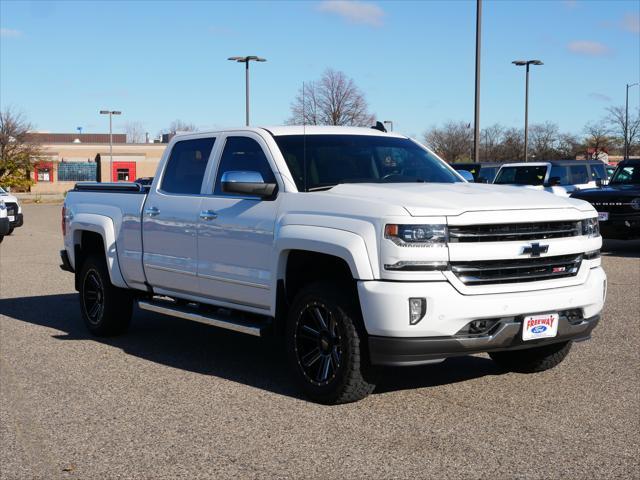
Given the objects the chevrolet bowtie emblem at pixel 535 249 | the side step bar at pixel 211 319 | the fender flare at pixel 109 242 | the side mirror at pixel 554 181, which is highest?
the side mirror at pixel 554 181

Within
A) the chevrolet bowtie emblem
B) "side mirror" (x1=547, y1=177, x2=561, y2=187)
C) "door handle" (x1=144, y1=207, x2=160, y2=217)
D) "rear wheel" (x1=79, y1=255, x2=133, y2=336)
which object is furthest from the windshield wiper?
"side mirror" (x1=547, y1=177, x2=561, y2=187)

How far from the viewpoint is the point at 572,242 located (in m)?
6.34

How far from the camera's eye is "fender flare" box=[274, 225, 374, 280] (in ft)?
19.3

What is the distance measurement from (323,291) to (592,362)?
275 centimetres

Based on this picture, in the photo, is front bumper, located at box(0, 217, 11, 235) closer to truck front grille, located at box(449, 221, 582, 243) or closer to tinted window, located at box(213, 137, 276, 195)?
tinted window, located at box(213, 137, 276, 195)

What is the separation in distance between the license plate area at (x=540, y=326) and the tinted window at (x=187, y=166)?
10.4ft

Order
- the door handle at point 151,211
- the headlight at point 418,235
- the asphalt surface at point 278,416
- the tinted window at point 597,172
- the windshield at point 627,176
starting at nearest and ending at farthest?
the asphalt surface at point 278,416
the headlight at point 418,235
the door handle at point 151,211
the windshield at point 627,176
the tinted window at point 597,172

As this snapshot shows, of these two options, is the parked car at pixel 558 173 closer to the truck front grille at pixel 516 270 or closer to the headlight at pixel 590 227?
the headlight at pixel 590 227

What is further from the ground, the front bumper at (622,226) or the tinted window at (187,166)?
the tinted window at (187,166)

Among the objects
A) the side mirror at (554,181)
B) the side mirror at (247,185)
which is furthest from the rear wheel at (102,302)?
the side mirror at (554,181)

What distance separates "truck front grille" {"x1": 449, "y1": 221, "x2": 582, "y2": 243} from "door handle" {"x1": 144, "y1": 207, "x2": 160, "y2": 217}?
3.31 metres

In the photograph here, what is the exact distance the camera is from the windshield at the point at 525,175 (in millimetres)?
21969

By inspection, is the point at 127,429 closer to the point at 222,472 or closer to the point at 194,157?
the point at 222,472

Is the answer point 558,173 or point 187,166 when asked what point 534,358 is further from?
point 558,173
